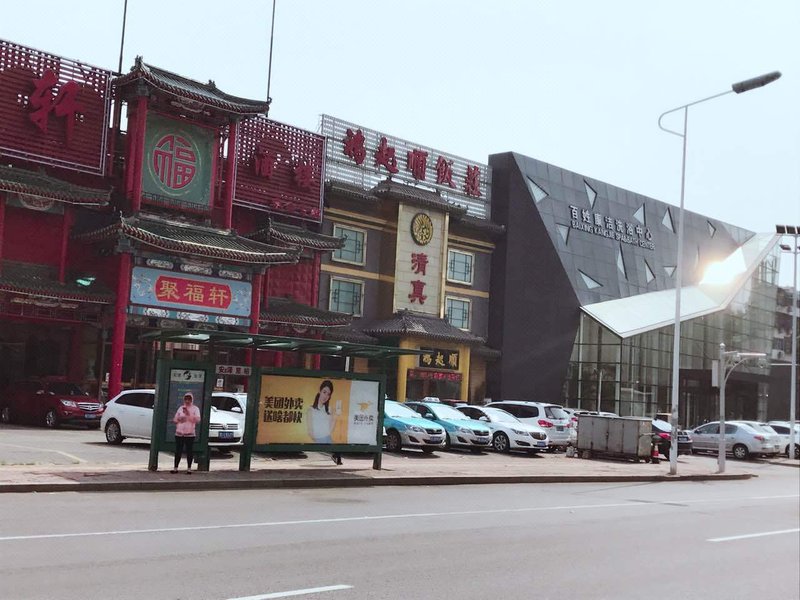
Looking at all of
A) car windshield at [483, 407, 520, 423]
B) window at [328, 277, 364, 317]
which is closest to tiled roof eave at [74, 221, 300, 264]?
window at [328, 277, 364, 317]

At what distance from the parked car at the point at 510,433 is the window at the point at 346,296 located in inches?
500

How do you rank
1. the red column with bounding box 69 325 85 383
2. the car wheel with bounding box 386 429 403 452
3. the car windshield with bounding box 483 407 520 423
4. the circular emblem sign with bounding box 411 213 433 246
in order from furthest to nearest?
the circular emblem sign with bounding box 411 213 433 246
the red column with bounding box 69 325 85 383
the car windshield with bounding box 483 407 520 423
the car wheel with bounding box 386 429 403 452

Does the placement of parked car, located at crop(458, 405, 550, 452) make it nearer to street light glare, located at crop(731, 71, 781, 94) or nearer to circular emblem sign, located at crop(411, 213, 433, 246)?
street light glare, located at crop(731, 71, 781, 94)

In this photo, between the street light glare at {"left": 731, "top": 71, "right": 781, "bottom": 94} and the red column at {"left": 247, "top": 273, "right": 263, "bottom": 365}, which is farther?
the red column at {"left": 247, "top": 273, "right": 263, "bottom": 365}

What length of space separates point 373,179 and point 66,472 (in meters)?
29.3

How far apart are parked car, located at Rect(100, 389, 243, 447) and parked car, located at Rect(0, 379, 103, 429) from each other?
195 inches

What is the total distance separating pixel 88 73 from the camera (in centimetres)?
3350

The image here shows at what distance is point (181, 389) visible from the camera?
60.5ft

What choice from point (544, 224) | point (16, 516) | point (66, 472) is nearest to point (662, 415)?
point (544, 224)

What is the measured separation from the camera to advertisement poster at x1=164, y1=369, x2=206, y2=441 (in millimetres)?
A: 18297

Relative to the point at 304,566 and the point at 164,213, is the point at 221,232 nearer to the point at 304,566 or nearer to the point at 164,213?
the point at 164,213

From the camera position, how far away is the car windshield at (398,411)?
90.1ft

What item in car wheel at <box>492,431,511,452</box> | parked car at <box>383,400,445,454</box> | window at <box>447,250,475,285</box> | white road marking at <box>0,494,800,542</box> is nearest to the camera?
white road marking at <box>0,494,800,542</box>

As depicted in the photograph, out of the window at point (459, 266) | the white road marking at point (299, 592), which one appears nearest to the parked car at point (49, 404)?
the white road marking at point (299, 592)
